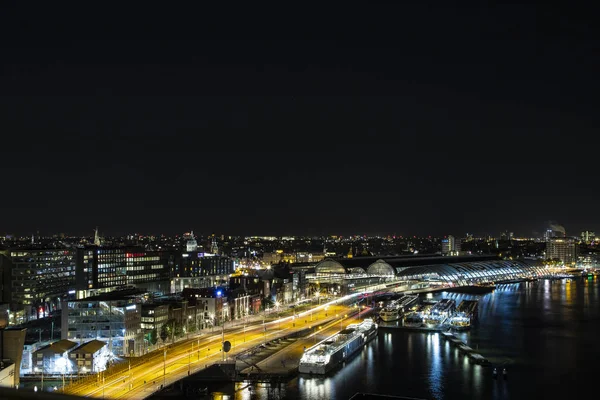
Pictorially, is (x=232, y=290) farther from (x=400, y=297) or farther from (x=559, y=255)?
(x=559, y=255)

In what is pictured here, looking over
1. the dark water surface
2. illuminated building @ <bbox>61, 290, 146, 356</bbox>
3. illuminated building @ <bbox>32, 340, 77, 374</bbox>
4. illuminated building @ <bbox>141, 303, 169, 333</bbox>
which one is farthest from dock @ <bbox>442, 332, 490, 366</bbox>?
illuminated building @ <bbox>32, 340, 77, 374</bbox>

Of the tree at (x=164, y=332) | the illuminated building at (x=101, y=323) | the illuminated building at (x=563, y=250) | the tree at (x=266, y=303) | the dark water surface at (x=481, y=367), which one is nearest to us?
the dark water surface at (x=481, y=367)

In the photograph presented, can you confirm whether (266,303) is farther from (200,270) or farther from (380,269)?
(380,269)

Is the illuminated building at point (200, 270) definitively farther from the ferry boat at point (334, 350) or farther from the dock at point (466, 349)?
the dock at point (466, 349)

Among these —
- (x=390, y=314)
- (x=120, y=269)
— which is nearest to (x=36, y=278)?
(x=120, y=269)

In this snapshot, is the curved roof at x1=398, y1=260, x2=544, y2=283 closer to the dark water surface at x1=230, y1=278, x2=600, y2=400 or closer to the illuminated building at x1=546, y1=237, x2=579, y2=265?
the dark water surface at x1=230, y1=278, x2=600, y2=400

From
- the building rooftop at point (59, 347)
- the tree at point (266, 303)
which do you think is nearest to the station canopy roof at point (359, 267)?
the tree at point (266, 303)
